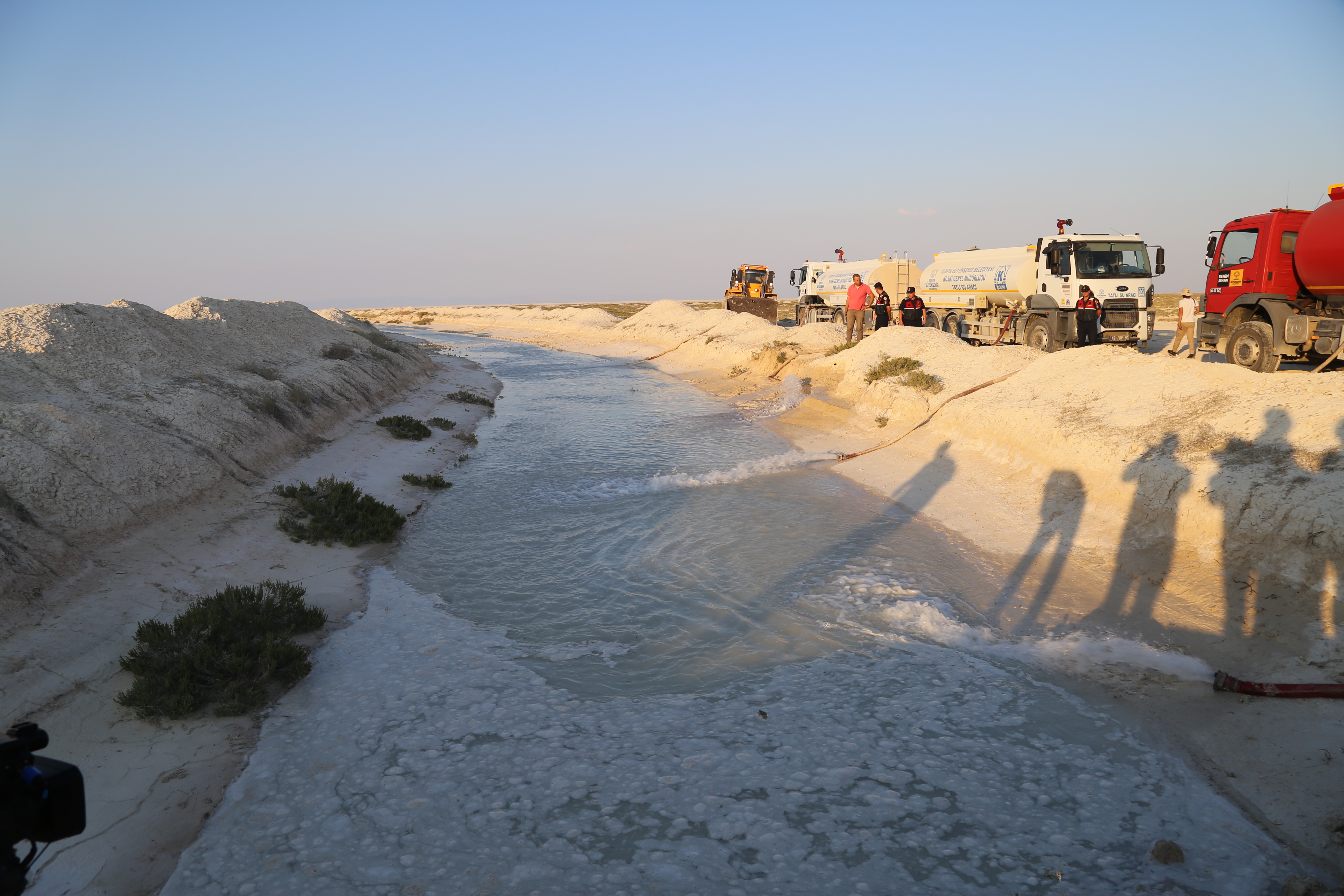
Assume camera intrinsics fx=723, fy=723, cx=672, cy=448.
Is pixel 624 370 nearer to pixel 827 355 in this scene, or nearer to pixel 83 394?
pixel 827 355

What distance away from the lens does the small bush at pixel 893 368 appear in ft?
63.5

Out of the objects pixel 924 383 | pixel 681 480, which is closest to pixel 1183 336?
pixel 924 383

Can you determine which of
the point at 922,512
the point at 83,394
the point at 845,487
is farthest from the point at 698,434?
the point at 83,394

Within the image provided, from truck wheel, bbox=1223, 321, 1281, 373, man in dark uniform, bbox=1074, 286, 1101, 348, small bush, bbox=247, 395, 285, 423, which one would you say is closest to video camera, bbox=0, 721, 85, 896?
small bush, bbox=247, 395, 285, 423

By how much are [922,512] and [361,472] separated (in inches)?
412

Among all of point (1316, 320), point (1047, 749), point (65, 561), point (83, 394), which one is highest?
point (1316, 320)

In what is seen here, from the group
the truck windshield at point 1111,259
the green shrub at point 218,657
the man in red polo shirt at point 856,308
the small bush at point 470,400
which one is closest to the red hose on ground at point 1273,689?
the green shrub at point 218,657

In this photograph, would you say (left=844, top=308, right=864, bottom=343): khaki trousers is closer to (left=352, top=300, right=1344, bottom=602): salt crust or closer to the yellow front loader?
(left=352, top=300, right=1344, bottom=602): salt crust

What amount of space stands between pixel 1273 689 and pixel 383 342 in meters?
32.5

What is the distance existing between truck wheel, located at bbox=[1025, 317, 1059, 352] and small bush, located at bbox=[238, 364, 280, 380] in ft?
69.9

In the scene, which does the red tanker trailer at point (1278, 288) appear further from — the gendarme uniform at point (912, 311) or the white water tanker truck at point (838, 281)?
the white water tanker truck at point (838, 281)

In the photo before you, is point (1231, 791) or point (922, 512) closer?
point (1231, 791)

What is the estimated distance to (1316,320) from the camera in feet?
46.2

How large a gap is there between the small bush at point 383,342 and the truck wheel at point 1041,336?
23.5m
